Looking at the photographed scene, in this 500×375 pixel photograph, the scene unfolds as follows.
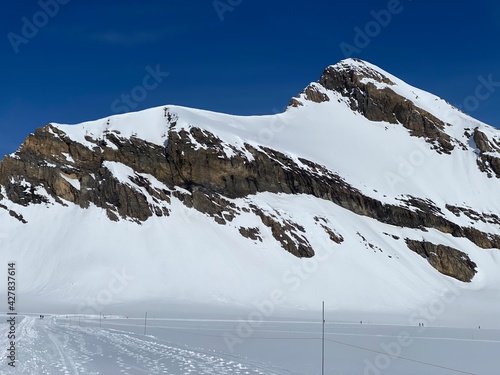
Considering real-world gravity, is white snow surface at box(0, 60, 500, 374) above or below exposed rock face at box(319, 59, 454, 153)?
below

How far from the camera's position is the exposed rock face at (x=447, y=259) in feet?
317

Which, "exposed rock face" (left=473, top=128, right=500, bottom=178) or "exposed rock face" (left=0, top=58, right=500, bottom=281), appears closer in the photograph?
"exposed rock face" (left=0, top=58, right=500, bottom=281)

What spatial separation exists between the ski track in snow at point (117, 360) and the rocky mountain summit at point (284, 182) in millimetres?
60959

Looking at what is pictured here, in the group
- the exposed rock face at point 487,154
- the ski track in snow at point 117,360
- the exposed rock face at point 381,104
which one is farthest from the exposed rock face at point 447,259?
the ski track in snow at point 117,360

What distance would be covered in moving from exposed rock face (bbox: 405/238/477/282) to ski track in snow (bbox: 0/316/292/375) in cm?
8316

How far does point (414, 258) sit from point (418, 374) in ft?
273

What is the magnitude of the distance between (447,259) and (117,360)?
3562 inches

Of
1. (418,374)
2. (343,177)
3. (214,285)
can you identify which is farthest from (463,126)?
(418,374)

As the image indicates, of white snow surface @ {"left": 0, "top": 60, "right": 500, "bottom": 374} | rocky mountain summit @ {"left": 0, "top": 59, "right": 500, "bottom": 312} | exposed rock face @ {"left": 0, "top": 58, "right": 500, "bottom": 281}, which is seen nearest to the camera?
white snow surface @ {"left": 0, "top": 60, "right": 500, "bottom": 374}

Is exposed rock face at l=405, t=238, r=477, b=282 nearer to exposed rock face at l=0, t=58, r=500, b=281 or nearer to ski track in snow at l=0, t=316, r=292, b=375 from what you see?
exposed rock face at l=0, t=58, r=500, b=281

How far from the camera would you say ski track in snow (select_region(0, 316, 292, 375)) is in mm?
14969

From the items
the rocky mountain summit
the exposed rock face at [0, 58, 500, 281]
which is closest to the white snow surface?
the rocky mountain summit

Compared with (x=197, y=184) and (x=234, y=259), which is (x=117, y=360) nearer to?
(x=234, y=259)

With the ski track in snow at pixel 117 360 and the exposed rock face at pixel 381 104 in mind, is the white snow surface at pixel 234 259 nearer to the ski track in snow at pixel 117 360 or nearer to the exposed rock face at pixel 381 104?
the exposed rock face at pixel 381 104
